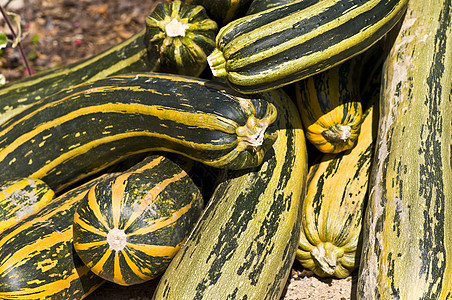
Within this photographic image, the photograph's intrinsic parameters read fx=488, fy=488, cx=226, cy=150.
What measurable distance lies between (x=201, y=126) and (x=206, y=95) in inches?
6.7

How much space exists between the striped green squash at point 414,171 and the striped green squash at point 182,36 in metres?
1.06

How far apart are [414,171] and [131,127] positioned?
145cm

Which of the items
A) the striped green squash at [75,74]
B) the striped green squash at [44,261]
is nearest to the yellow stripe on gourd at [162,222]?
the striped green squash at [44,261]

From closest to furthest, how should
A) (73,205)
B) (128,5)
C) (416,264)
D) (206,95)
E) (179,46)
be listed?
1. (416,264)
2. (206,95)
3. (73,205)
4. (179,46)
5. (128,5)

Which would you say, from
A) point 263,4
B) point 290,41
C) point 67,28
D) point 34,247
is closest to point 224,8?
point 263,4

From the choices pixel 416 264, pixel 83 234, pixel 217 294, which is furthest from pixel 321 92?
pixel 83 234

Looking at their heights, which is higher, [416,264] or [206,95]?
[206,95]

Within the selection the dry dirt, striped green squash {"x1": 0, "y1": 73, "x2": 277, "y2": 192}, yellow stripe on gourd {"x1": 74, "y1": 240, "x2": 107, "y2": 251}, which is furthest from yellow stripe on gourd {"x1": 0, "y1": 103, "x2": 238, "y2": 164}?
the dry dirt

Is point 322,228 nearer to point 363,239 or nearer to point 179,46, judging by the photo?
point 363,239

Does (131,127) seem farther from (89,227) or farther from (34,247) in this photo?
(34,247)

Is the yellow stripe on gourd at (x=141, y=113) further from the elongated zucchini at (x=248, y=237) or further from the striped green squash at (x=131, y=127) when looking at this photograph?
the elongated zucchini at (x=248, y=237)

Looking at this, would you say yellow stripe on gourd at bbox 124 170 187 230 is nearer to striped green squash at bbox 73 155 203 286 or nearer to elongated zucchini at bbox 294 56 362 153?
striped green squash at bbox 73 155 203 286

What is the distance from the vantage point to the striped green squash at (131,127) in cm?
236

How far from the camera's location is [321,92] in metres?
2.73
